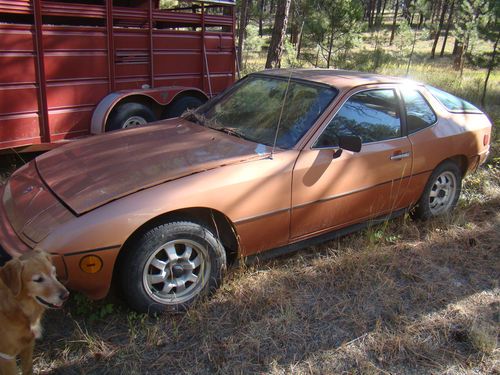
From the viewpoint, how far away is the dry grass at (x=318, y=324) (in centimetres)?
275

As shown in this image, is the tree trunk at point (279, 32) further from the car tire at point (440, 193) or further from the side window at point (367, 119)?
the side window at point (367, 119)

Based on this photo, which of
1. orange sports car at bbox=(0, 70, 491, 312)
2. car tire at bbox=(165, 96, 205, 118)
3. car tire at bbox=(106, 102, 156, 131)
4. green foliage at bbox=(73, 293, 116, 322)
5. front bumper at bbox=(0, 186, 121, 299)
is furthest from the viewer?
car tire at bbox=(165, 96, 205, 118)

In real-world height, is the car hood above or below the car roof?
below

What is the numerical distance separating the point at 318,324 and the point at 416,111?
90.7 inches

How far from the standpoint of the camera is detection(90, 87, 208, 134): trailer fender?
5.72m

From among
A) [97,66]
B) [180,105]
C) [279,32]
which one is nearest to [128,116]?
[97,66]

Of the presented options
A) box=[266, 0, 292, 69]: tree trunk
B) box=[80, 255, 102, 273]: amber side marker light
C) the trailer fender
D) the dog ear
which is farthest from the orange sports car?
box=[266, 0, 292, 69]: tree trunk

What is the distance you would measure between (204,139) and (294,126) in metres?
0.73

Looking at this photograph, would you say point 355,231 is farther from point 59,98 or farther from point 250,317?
point 59,98

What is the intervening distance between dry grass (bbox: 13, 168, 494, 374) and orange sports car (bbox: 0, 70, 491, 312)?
0.23 meters

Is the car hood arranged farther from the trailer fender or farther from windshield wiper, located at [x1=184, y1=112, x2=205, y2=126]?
the trailer fender

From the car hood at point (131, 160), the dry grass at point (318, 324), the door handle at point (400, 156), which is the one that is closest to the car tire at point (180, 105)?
the car hood at point (131, 160)

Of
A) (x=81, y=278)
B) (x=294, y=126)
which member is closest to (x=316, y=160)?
(x=294, y=126)

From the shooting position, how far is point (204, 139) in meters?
3.65
